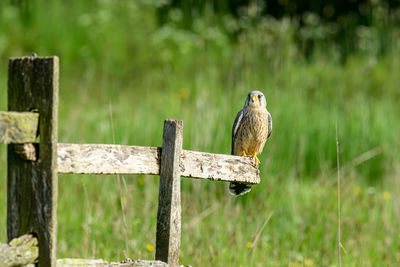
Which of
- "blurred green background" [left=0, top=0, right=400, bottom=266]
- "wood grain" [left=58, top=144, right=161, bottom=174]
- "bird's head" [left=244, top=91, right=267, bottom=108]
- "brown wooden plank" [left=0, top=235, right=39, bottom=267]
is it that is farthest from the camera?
"blurred green background" [left=0, top=0, right=400, bottom=266]

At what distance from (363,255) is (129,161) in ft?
8.68

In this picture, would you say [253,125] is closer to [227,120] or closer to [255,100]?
[255,100]

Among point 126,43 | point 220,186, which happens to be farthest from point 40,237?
point 126,43

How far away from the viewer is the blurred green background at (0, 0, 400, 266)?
416 centimetres

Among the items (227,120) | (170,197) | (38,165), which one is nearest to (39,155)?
(38,165)

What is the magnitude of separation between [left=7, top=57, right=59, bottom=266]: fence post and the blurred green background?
0.74m

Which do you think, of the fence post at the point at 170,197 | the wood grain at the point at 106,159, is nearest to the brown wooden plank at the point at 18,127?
the wood grain at the point at 106,159

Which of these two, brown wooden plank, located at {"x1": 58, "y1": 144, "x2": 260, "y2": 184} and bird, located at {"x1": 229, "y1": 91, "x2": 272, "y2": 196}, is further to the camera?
bird, located at {"x1": 229, "y1": 91, "x2": 272, "y2": 196}

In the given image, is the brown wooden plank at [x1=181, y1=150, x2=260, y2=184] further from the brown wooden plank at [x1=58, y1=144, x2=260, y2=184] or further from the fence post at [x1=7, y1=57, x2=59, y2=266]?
the fence post at [x1=7, y1=57, x2=59, y2=266]

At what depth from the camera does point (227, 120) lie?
5488mm

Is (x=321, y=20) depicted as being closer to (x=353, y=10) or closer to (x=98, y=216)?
(x=353, y=10)

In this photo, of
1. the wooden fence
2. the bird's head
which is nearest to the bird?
the bird's head

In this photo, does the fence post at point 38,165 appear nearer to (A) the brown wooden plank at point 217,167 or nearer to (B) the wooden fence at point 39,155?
(B) the wooden fence at point 39,155

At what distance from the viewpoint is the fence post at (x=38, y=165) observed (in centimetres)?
189
